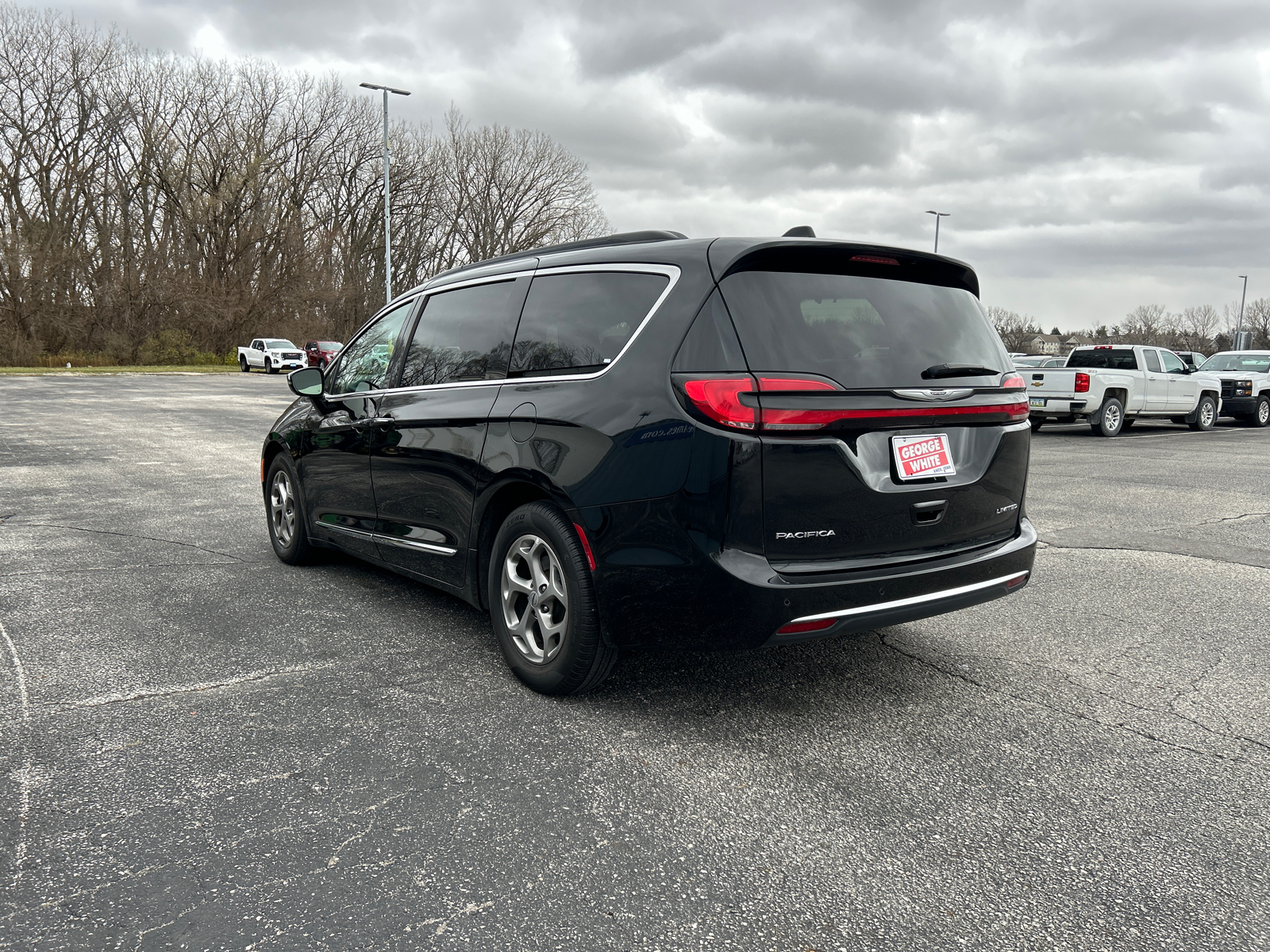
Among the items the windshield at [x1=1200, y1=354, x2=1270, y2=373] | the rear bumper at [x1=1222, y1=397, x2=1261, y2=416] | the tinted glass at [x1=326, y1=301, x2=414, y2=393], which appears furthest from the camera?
the windshield at [x1=1200, y1=354, x2=1270, y2=373]

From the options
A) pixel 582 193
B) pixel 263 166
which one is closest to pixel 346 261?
pixel 263 166

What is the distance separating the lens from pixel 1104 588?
561 centimetres

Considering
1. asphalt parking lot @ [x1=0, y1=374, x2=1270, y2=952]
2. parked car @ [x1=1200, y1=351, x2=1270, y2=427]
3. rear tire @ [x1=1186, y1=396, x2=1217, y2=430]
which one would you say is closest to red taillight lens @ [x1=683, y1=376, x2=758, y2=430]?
asphalt parking lot @ [x1=0, y1=374, x2=1270, y2=952]

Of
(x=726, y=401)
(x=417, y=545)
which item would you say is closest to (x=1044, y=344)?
(x=417, y=545)

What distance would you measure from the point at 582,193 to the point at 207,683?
57.6 meters

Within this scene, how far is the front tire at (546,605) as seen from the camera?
3.48 m

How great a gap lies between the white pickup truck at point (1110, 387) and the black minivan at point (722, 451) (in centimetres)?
1550

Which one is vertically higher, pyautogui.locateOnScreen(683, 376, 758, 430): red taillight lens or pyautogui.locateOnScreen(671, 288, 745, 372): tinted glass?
pyautogui.locateOnScreen(671, 288, 745, 372): tinted glass

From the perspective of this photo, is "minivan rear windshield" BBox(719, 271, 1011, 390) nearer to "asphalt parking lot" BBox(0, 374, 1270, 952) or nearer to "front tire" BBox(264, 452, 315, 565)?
"asphalt parking lot" BBox(0, 374, 1270, 952)

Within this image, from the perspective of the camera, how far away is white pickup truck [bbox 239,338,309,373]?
43.8 metres

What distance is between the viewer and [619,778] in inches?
120

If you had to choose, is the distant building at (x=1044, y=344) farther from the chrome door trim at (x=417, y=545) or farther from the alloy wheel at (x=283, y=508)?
the chrome door trim at (x=417, y=545)

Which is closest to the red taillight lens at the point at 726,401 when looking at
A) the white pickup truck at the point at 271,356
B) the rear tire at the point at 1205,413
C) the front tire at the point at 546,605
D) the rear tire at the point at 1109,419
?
the front tire at the point at 546,605

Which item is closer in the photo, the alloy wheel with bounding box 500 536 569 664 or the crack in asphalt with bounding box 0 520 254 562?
the alloy wheel with bounding box 500 536 569 664
